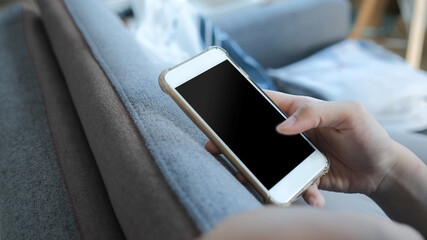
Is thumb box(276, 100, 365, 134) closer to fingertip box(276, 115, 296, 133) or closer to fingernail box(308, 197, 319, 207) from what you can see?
fingertip box(276, 115, 296, 133)

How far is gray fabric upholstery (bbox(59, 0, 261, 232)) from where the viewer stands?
0.31m

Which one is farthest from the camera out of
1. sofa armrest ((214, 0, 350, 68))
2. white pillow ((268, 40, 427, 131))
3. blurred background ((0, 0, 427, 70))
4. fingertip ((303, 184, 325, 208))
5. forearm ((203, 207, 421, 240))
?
blurred background ((0, 0, 427, 70))

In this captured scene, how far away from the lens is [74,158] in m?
0.48

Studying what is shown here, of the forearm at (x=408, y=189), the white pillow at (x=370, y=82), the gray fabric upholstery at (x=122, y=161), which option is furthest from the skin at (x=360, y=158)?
the white pillow at (x=370, y=82)

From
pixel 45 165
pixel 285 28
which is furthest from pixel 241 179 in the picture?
pixel 285 28

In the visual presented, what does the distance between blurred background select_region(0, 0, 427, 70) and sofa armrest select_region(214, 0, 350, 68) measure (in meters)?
0.17

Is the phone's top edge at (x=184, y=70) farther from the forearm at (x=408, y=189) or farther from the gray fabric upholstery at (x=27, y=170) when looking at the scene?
the forearm at (x=408, y=189)

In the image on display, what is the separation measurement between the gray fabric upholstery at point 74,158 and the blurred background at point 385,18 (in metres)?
0.46

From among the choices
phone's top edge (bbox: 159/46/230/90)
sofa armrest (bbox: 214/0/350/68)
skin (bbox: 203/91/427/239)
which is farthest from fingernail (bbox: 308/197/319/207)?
sofa armrest (bbox: 214/0/350/68)

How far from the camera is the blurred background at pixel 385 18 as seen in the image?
1492 mm

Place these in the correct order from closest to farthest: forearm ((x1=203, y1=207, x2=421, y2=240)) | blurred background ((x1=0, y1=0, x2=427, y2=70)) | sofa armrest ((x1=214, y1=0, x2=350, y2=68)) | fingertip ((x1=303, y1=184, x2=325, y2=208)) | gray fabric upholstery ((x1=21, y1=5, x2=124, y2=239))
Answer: forearm ((x1=203, y1=207, x2=421, y2=240)) → gray fabric upholstery ((x1=21, y1=5, x2=124, y2=239)) → fingertip ((x1=303, y1=184, x2=325, y2=208)) → sofa armrest ((x1=214, y1=0, x2=350, y2=68)) → blurred background ((x1=0, y1=0, x2=427, y2=70))

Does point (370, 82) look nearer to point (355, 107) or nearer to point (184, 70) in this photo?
point (355, 107)

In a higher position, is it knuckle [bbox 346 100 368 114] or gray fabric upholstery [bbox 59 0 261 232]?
gray fabric upholstery [bbox 59 0 261 232]

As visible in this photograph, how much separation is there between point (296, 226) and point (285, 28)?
0.99 meters
